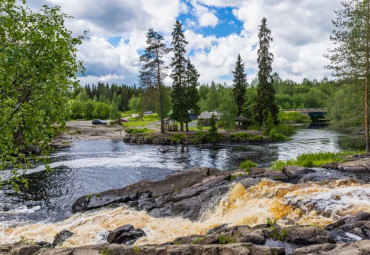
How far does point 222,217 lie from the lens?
12672mm

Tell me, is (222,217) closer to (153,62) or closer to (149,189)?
(149,189)

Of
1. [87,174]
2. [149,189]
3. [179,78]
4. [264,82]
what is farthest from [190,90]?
[149,189]

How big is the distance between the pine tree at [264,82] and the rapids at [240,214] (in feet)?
135

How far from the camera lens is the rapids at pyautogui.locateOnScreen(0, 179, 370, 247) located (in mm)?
10820

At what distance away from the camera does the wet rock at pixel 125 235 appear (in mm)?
10719

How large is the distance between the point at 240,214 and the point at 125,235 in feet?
17.7

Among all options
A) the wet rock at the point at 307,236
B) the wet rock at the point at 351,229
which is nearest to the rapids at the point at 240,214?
the wet rock at the point at 351,229

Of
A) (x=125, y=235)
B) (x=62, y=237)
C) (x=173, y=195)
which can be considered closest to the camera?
(x=125, y=235)

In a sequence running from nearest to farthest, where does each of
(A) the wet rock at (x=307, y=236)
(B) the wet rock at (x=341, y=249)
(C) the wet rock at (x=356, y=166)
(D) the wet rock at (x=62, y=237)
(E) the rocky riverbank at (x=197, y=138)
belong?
(B) the wet rock at (x=341, y=249)
(A) the wet rock at (x=307, y=236)
(D) the wet rock at (x=62, y=237)
(C) the wet rock at (x=356, y=166)
(E) the rocky riverbank at (x=197, y=138)

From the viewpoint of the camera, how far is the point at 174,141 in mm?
43906

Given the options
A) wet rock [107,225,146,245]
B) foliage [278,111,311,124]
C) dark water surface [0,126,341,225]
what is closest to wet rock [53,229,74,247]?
wet rock [107,225,146,245]

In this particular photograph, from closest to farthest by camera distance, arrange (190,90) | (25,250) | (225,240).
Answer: (25,250) < (225,240) < (190,90)

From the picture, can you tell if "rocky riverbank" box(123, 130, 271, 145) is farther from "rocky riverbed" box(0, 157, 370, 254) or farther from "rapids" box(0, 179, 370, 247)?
"rapids" box(0, 179, 370, 247)

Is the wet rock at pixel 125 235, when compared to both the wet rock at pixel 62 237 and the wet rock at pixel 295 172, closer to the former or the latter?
the wet rock at pixel 62 237
